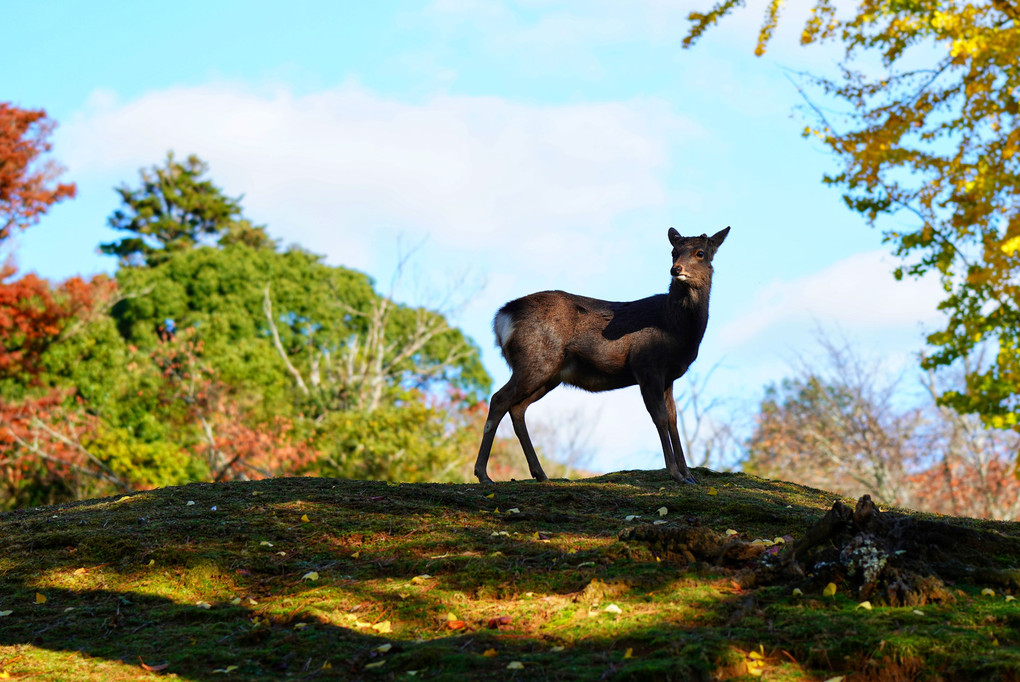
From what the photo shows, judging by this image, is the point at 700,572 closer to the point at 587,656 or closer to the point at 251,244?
the point at 587,656

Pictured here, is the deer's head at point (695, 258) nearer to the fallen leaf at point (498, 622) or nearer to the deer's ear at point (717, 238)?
the deer's ear at point (717, 238)

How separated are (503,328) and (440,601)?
4.05 m

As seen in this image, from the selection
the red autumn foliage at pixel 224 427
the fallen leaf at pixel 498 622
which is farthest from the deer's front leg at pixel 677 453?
the red autumn foliage at pixel 224 427

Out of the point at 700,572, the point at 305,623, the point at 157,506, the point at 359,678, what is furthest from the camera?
the point at 157,506

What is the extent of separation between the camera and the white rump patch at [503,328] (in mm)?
8664

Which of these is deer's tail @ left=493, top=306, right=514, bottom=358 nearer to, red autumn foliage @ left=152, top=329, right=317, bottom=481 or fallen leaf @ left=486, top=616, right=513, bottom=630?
fallen leaf @ left=486, top=616, right=513, bottom=630

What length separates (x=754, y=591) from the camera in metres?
4.87

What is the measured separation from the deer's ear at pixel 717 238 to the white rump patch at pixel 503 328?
1965mm

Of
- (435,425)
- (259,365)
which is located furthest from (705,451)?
(259,365)

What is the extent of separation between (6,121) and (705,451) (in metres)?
19.5

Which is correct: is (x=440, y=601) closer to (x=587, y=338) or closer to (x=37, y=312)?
(x=587, y=338)

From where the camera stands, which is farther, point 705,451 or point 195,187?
point 195,187

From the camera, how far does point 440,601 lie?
16.4ft

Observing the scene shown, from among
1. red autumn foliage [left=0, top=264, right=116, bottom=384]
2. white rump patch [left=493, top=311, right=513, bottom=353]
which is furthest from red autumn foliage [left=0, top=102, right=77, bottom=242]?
white rump patch [left=493, top=311, right=513, bottom=353]
